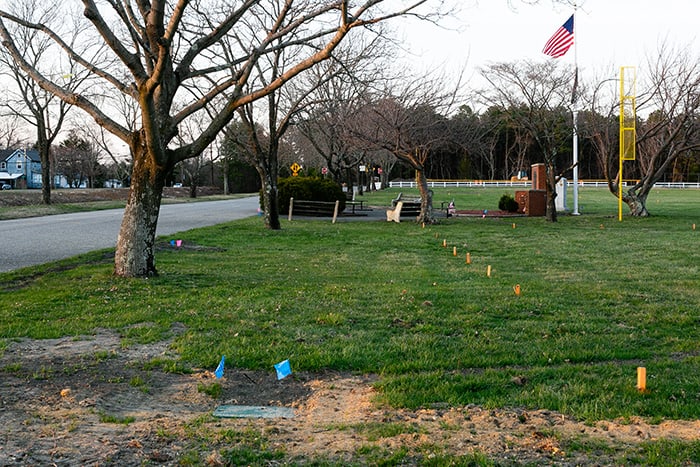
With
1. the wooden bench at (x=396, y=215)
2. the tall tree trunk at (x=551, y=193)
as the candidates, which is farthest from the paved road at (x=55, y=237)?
the tall tree trunk at (x=551, y=193)

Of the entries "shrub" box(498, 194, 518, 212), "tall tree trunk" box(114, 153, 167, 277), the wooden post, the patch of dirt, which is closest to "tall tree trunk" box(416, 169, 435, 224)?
"shrub" box(498, 194, 518, 212)

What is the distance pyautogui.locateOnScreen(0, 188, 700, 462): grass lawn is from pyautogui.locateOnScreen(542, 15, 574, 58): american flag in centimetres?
1250

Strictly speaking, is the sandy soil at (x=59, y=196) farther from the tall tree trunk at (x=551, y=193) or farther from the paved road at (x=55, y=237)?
the tall tree trunk at (x=551, y=193)

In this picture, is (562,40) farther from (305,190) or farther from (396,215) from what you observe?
(305,190)

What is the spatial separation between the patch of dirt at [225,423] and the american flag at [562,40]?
22217 millimetres

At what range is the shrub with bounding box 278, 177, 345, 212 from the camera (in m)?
29.0

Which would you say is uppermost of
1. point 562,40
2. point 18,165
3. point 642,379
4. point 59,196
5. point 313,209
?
point 562,40

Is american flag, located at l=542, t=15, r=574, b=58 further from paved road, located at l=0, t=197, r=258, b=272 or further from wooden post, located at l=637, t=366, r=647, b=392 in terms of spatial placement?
wooden post, located at l=637, t=366, r=647, b=392

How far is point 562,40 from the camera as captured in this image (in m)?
24.6

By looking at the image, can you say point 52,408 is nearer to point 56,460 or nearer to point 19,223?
point 56,460

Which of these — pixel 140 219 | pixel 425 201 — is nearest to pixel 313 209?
pixel 425 201

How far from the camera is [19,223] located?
2312 cm

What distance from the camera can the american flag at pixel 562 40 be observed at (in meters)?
24.5

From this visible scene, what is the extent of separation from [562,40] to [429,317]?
66.6 ft
